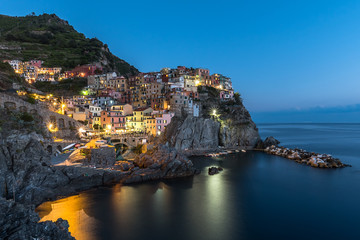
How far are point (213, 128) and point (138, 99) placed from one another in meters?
19.3

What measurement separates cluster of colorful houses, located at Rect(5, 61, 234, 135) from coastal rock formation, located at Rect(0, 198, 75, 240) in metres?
31.3

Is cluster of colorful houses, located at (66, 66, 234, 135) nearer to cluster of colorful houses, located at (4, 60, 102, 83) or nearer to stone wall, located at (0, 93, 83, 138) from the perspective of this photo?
stone wall, located at (0, 93, 83, 138)

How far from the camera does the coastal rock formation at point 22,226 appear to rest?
9.95m

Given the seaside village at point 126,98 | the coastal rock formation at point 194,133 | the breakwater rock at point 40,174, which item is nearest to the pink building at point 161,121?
the seaside village at point 126,98

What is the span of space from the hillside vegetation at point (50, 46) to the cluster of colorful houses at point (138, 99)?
8.56m

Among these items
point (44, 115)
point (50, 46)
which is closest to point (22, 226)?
point (44, 115)

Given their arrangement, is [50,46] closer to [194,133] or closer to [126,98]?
[126,98]

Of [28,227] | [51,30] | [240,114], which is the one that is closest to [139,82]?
[240,114]

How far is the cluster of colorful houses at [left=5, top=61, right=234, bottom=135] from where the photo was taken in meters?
43.0

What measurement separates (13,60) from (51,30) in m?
42.9

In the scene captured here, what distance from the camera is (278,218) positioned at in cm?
1869

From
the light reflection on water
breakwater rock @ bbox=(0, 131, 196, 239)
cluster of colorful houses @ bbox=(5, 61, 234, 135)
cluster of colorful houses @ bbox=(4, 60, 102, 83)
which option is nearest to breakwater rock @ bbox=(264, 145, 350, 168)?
cluster of colorful houses @ bbox=(5, 61, 234, 135)

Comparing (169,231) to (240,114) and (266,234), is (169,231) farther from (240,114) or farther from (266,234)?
(240,114)

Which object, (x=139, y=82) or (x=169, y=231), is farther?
(x=139, y=82)
